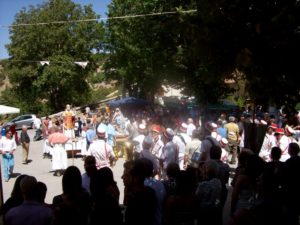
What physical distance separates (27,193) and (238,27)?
3.49 metres

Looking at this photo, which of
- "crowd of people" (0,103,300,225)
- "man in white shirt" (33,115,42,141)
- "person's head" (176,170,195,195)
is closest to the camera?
"crowd of people" (0,103,300,225)

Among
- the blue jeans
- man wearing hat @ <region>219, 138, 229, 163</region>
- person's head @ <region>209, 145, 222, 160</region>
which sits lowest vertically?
the blue jeans

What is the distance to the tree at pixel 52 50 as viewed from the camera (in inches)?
1677

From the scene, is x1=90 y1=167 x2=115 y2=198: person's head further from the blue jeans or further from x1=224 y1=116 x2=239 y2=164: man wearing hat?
x1=224 y1=116 x2=239 y2=164: man wearing hat

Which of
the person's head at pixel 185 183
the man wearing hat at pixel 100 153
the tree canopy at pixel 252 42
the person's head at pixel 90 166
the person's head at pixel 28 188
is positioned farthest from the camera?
the man wearing hat at pixel 100 153

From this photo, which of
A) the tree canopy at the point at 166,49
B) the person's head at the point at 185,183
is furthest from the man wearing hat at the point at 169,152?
the person's head at the point at 185,183

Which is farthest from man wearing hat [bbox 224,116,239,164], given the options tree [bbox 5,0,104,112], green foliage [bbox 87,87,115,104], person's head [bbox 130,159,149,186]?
green foliage [bbox 87,87,115,104]

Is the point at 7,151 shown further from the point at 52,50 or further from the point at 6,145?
the point at 52,50

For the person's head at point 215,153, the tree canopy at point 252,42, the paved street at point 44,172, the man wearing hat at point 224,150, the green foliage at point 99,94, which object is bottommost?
the paved street at point 44,172

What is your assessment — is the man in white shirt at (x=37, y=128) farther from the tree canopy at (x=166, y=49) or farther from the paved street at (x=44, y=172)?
the tree canopy at (x=166, y=49)

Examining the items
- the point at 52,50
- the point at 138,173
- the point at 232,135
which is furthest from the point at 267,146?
the point at 52,50

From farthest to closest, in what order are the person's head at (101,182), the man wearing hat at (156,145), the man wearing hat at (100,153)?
the man wearing hat at (156,145)
the man wearing hat at (100,153)
the person's head at (101,182)

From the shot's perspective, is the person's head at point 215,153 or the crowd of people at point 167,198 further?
the person's head at point 215,153

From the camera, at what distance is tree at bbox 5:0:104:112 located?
42594 mm
